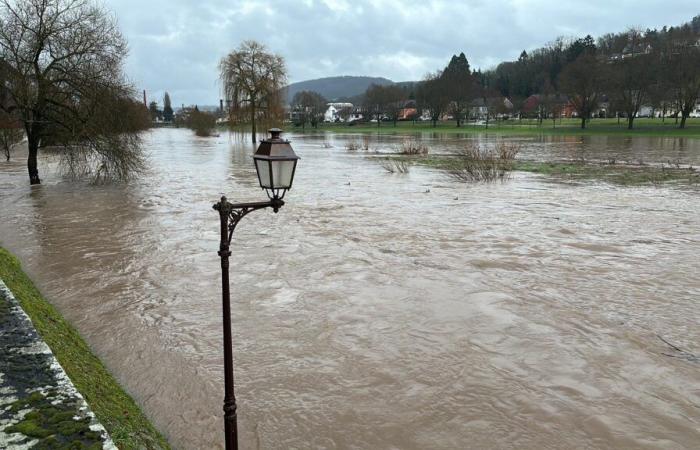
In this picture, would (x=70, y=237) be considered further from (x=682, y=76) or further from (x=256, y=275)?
(x=682, y=76)

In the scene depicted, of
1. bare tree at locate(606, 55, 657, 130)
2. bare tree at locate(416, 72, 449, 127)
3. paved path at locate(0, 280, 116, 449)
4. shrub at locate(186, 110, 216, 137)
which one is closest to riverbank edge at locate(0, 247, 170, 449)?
paved path at locate(0, 280, 116, 449)

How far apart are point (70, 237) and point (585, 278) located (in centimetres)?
1172

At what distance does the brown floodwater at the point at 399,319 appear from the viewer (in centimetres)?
558

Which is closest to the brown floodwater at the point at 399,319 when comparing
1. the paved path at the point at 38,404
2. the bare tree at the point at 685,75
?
the paved path at the point at 38,404

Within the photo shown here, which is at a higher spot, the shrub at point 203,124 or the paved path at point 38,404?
the shrub at point 203,124

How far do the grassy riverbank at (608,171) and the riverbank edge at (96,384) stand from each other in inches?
872

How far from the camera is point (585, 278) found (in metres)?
9.91

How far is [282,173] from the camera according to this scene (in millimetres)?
4262

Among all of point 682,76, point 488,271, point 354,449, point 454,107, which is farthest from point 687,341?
point 454,107

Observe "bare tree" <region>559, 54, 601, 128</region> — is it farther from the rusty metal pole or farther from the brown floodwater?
the rusty metal pole

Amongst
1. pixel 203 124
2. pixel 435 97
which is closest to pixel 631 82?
pixel 435 97

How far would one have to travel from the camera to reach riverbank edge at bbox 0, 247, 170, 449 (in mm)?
4272

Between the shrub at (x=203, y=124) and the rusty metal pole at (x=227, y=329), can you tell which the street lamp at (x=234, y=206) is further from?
the shrub at (x=203, y=124)

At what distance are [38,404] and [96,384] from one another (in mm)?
1565
